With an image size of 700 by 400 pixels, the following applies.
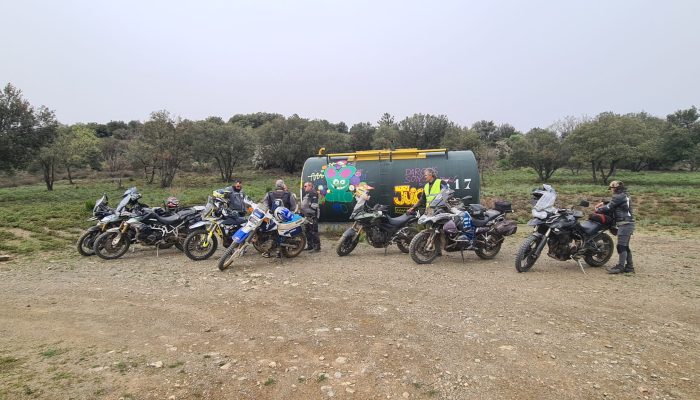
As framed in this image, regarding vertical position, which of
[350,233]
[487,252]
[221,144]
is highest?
[221,144]

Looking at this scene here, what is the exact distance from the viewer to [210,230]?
8180 millimetres

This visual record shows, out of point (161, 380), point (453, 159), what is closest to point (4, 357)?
point (161, 380)

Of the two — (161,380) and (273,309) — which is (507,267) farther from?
(161,380)

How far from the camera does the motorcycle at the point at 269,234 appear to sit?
7211 mm

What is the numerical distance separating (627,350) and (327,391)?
301 cm

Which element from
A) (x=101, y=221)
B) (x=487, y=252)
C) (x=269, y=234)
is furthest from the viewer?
(x=101, y=221)

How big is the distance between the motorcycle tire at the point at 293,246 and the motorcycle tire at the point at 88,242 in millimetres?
3972

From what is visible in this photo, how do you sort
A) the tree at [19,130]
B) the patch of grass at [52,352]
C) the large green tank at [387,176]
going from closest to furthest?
the patch of grass at [52,352]
the large green tank at [387,176]
the tree at [19,130]

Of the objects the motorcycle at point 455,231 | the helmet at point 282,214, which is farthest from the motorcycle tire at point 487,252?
the helmet at point 282,214

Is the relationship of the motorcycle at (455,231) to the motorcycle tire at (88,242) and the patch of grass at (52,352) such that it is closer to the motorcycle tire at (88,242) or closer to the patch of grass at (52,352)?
the patch of grass at (52,352)

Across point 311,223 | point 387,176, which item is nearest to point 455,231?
point 311,223

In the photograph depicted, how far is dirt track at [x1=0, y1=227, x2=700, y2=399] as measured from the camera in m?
3.29

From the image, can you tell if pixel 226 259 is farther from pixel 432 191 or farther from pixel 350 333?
pixel 432 191

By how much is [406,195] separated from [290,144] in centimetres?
2798
